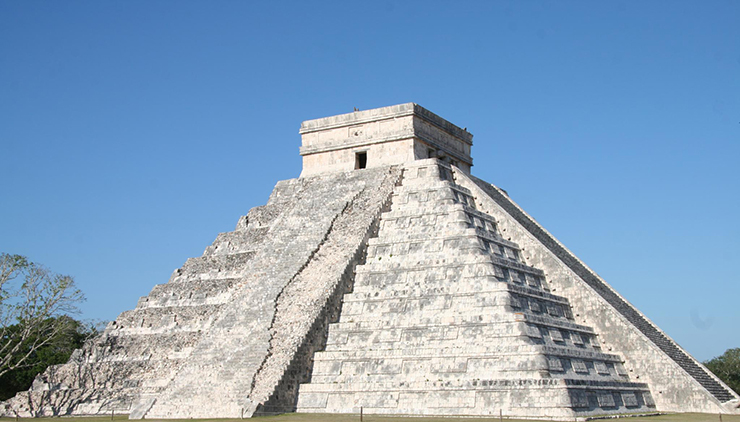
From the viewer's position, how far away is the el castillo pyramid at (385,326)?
1809cm

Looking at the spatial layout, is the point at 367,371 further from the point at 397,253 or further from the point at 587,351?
the point at 587,351

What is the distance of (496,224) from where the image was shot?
76.6ft

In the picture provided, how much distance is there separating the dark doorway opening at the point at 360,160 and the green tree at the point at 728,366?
21162mm

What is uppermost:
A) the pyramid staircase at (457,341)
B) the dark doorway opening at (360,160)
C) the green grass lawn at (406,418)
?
the dark doorway opening at (360,160)

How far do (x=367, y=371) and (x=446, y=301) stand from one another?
2.38 metres

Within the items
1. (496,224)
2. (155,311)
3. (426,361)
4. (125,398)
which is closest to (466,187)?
(496,224)

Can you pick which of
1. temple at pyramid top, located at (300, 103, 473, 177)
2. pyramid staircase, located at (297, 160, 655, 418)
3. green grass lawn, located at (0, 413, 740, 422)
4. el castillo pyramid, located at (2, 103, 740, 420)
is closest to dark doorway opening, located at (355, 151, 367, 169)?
temple at pyramid top, located at (300, 103, 473, 177)

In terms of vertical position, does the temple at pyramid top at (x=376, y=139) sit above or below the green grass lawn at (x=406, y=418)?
above

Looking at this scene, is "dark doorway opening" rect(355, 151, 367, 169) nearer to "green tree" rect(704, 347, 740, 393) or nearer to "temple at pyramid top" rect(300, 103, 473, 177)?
"temple at pyramid top" rect(300, 103, 473, 177)

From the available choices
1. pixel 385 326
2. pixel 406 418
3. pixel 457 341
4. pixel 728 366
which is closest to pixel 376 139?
pixel 385 326

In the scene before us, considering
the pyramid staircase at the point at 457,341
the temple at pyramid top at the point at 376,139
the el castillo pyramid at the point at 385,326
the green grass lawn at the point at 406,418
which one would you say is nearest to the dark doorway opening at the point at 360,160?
the temple at pyramid top at the point at 376,139

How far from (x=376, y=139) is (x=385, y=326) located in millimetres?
7797

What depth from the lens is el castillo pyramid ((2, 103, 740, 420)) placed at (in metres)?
18.1

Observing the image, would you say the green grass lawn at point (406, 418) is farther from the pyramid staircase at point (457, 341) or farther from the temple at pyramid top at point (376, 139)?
the temple at pyramid top at point (376, 139)
